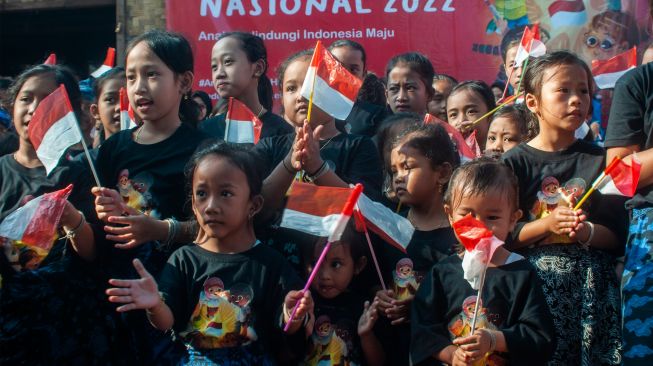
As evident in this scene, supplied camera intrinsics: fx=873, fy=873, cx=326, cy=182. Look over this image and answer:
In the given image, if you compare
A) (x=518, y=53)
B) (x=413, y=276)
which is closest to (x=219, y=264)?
(x=413, y=276)

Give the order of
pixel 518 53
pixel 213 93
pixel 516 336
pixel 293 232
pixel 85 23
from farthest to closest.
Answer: pixel 85 23, pixel 213 93, pixel 518 53, pixel 293 232, pixel 516 336

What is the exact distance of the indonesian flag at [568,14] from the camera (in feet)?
25.8

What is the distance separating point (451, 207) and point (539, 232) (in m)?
0.31

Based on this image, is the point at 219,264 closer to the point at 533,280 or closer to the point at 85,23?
the point at 533,280

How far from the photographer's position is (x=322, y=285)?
3.24m

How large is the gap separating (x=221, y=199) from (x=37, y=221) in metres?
0.61

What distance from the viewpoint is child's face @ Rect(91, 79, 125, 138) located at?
4562 mm

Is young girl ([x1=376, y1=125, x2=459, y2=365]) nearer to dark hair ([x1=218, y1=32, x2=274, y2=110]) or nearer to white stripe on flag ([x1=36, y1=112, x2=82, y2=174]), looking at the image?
dark hair ([x1=218, y1=32, x2=274, y2=110])

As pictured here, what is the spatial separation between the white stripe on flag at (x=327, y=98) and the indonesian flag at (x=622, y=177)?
1.00 metres

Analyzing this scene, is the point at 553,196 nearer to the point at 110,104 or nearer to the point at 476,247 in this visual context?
the point at 476,247

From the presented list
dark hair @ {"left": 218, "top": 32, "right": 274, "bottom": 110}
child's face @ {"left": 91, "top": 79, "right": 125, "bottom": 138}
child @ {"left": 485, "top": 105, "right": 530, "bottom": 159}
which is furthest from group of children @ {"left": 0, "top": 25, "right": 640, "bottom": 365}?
child's face @ {"left": 91, "top": 79, "right": 125, "bottom": 138}

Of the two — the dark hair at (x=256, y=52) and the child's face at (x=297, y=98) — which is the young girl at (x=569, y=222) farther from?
the dark hair at (x=256, y=52)

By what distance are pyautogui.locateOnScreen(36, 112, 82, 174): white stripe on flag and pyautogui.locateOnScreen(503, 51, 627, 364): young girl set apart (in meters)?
1.60

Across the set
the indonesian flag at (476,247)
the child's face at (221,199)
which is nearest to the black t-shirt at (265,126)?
the child's face at (221,199)
